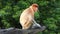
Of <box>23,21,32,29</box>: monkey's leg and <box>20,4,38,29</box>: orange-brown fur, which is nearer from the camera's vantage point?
<box>23,21,32,29</box>: monkey's leg

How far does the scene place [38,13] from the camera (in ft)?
27.5

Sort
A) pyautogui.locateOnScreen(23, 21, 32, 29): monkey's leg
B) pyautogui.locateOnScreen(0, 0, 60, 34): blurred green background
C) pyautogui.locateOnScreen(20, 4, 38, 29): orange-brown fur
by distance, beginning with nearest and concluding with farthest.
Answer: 1. pyautogui.locateOnScreen(23, 21, 32, 29): monkey's leg
2. pyautogui.locateOnScreen(20, 4, 38, 29): orange-brown fur
3. pyautogui.locateOnScreen(0, 0, 60, 34): blurred green background

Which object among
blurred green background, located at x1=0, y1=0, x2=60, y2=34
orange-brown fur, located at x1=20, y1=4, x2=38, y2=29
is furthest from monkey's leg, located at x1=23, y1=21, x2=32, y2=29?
blurred green background, located at x1=0, y1=0, x2=60, y2=34

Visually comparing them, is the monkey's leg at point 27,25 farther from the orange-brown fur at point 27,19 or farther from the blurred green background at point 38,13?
the blurred green background at point 38,13

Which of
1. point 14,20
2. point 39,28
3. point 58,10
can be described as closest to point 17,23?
point 14,20

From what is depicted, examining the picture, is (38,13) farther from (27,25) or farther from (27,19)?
(27,25)

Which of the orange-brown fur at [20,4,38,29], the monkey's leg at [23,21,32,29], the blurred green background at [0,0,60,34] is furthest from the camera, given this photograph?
the blurred green background at [0,0,60,34]

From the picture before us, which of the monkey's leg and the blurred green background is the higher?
the monkey's leg

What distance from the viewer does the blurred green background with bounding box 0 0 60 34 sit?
800cm

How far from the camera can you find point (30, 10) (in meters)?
5.85

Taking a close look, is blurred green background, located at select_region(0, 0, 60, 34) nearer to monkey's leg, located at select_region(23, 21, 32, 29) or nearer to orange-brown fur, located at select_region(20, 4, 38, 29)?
orange-brown fur, located at select_region(20, 4, 38, 29)

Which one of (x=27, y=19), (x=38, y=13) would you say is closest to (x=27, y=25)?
(x=27, y=19)

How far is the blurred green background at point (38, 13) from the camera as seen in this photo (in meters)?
8.00

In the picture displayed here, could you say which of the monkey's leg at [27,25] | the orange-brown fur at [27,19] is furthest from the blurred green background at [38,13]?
the monkey's leg at [27,25]
